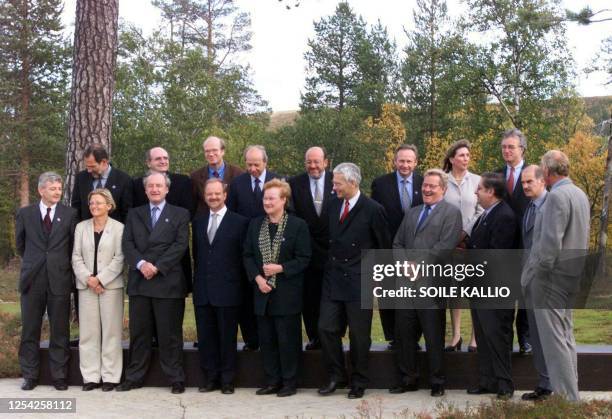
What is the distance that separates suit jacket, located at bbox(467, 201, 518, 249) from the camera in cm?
667

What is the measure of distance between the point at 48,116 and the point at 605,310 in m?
28.1

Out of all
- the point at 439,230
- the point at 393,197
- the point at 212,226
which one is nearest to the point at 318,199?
the point at 393,197

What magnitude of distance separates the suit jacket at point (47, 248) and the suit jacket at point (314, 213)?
223 centimetres

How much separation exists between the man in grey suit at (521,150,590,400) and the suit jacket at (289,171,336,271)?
205 cm

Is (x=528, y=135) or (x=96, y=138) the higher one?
(x=528, y=135)

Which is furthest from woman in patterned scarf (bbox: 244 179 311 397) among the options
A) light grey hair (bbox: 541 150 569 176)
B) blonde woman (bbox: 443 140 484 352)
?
light grey hair (bbox: 541 150 569 176)

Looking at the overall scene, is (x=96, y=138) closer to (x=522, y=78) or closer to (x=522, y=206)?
(x=522, y=206)

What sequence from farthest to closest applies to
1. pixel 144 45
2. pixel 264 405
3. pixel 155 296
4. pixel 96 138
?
pixel 144 45, pixel 96 138, pixel 155 296, pixel 264 405

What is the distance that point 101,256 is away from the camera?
732cm

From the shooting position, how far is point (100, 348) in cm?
741

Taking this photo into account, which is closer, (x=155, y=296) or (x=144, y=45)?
(x=155, y=296)

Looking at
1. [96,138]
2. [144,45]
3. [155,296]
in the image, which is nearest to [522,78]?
[144,45]

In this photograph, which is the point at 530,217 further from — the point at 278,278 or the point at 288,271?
the point at 278,278

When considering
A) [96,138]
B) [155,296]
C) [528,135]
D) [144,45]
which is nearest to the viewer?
[155,296]
